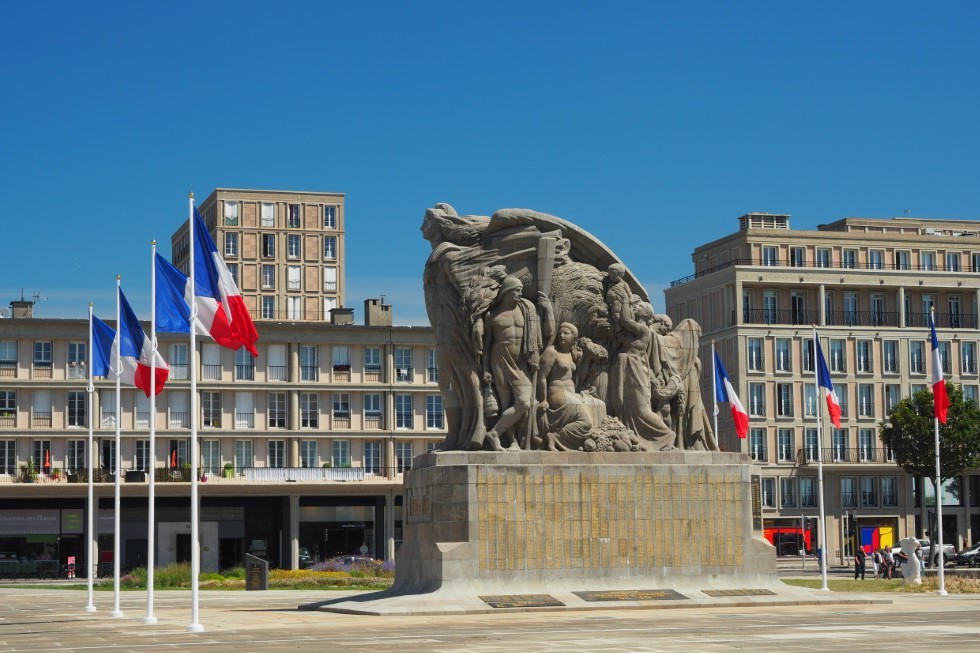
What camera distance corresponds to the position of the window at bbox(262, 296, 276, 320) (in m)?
114

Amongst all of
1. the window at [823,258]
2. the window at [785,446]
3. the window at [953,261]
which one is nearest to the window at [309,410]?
the window at [785,446]

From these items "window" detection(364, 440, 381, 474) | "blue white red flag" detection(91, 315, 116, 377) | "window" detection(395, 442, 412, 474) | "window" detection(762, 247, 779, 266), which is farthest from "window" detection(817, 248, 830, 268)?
"blue white red flag" detection(91, 315, 116, 377)

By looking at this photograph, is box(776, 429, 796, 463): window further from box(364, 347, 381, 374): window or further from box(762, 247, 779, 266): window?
box(364, 347, 381, 374): window

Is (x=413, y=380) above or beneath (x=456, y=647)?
above

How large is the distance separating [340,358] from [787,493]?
93.5 ft

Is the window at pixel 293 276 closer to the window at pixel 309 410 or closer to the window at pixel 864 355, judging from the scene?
the window at pixel 309 410

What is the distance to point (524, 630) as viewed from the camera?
91.5 ft

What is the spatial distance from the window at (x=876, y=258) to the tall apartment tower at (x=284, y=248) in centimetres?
4062

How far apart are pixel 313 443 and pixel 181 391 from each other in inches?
316

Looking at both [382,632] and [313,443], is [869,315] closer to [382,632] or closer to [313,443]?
[313,443]

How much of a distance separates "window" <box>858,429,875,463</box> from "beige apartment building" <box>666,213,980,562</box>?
0.06 metres

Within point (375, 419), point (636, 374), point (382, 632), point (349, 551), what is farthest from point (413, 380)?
point (382, 632)

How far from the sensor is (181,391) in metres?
84.6

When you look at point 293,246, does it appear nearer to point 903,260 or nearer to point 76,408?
point 76,408
